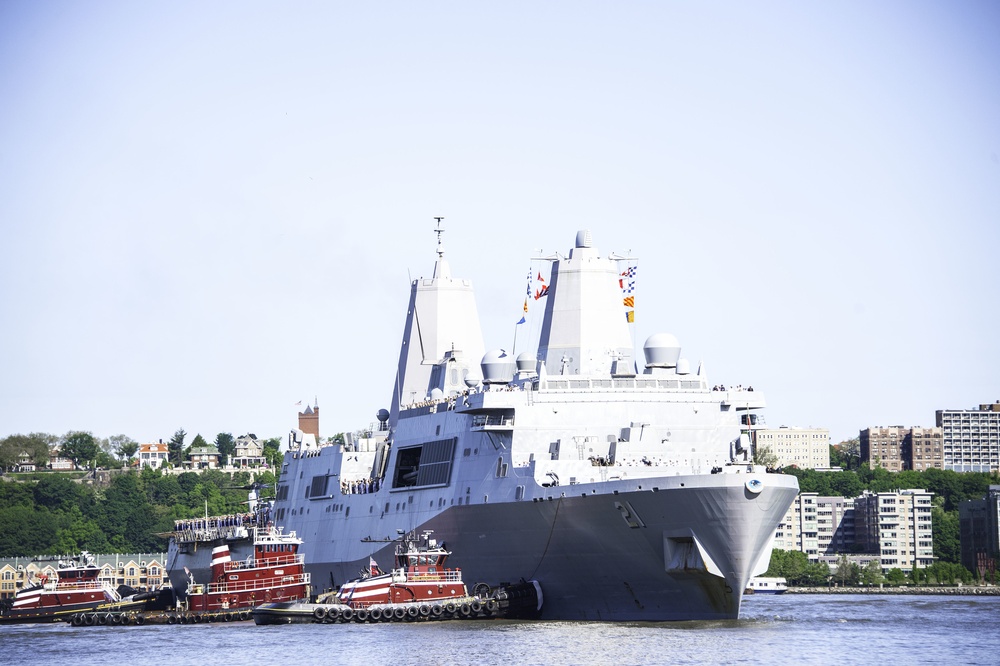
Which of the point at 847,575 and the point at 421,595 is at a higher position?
the point at 847,575

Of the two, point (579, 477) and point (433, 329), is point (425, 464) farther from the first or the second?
point (433, 329)

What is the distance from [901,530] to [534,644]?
4681 inches

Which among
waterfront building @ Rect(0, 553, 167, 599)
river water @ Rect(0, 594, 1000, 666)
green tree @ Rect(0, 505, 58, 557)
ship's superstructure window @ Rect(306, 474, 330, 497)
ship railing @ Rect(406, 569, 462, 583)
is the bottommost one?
river water @ Rect(0, 594, 1000, 666)

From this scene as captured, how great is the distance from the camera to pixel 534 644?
50812 mm

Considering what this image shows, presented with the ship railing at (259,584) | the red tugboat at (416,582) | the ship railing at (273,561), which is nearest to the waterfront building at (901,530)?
the ship railing at (273,561)

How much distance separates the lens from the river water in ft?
159

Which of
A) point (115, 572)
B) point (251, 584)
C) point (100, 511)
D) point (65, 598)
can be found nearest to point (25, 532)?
point (100, 511)

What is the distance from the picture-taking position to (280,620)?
213ft

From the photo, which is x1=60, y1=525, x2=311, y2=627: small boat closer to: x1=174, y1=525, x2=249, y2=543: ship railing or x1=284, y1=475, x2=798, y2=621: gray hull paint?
x1=174, y1=525, x2=249, y2=543: ship railing

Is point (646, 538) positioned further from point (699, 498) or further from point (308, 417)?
point (308, 417)

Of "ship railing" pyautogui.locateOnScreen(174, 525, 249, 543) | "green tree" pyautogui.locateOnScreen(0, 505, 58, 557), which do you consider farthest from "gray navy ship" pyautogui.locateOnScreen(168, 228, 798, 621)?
"green tree" pyautogui.locateOnScreen(0, 505, 58, 557)

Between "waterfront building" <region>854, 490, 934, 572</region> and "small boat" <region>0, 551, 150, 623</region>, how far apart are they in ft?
323

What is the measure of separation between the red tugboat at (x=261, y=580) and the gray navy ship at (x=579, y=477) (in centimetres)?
196

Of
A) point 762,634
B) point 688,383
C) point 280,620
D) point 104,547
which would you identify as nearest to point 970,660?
point 762,634
